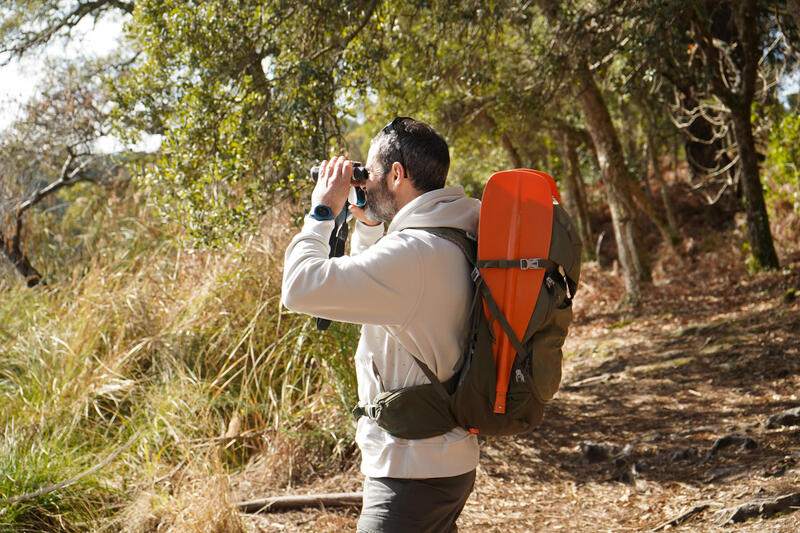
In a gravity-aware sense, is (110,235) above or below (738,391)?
above

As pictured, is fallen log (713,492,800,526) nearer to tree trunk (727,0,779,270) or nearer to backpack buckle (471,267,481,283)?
backpack buckle (471,267,481,283)

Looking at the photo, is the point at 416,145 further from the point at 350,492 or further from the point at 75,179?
the point at 75,179

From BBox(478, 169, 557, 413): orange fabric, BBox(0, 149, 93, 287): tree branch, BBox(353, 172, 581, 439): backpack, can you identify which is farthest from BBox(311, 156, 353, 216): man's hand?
BBox(0, 149, 93, 287): tree branch

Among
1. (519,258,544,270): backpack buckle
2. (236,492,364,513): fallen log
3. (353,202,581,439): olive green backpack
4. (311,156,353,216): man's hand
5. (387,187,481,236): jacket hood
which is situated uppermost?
(311,156,353,216): man's hand

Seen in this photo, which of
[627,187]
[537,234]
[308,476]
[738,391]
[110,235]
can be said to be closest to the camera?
[537,234]

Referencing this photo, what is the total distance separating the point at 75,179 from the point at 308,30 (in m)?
7.71

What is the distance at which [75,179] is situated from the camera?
482 inches

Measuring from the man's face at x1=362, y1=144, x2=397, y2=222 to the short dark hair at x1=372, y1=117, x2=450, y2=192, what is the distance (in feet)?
0.08

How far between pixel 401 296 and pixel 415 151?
0.46m

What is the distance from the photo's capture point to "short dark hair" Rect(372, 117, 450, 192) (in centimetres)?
212

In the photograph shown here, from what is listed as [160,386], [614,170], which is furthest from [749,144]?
[160,386]

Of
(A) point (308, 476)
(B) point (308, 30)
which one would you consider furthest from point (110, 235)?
(A) point (308, 476)

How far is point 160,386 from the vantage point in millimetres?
6016

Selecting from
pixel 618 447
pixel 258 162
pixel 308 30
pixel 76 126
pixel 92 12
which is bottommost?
pixel 618 447
